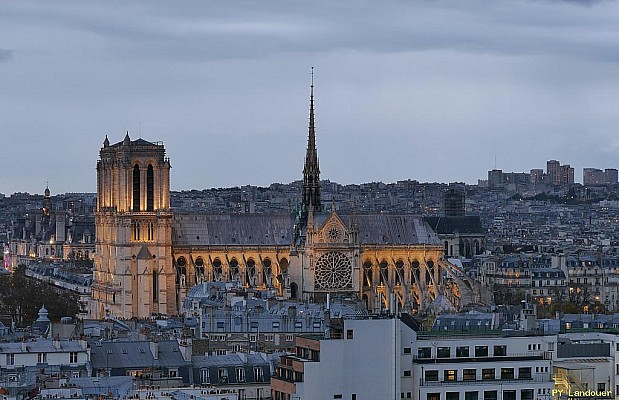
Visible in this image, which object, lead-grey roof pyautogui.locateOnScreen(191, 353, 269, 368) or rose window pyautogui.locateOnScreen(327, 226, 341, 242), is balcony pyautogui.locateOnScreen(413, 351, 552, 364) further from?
rose window pyautogui.locateOnScreen(327, 226, 341, 242)

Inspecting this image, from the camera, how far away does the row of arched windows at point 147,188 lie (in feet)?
487

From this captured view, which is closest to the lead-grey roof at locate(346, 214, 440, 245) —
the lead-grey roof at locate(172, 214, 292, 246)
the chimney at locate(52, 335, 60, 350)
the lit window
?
the lead-grey roof at locate(172, 214, 292, 246)

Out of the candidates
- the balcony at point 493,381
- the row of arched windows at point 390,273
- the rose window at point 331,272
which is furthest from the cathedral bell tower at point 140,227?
the balcony at point 493,381

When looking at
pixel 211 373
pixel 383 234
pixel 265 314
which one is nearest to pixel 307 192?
pixel 383 234

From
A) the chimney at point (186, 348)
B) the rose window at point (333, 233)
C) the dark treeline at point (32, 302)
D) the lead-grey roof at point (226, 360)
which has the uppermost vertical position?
the rose window at point (333, 233)

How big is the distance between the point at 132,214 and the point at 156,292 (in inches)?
199

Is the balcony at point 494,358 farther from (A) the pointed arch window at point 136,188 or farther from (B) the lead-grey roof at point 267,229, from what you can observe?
(A) the pointed arch window at point 136,188

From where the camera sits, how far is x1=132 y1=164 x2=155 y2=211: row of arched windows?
148 meters

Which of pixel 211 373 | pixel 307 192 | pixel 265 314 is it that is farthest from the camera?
pixel 307 192

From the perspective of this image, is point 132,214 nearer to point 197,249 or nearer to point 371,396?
point 197,249

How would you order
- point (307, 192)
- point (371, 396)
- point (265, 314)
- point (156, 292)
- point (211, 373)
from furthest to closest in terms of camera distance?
point (307, 192)
point (156, 292)
point (265, 314)
point (211, 373)
point (371, 396)

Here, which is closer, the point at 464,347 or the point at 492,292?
the point at 464,347

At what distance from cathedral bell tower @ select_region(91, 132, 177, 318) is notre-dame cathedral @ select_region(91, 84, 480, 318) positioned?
6 cm

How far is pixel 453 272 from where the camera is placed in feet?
499
